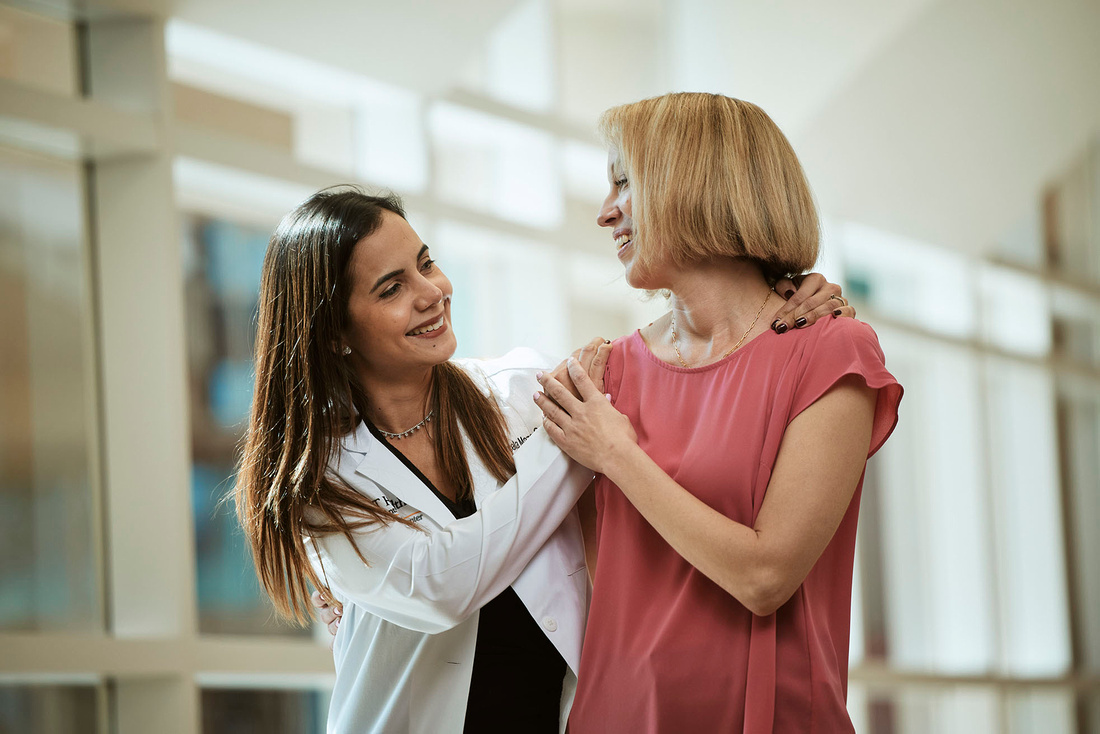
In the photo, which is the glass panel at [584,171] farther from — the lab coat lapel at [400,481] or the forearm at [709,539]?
the forearm at [709,539]

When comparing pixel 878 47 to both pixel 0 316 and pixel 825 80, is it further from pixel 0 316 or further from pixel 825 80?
pixel 0 316

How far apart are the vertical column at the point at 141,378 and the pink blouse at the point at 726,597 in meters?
2.14

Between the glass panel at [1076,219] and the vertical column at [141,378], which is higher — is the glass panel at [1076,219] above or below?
above

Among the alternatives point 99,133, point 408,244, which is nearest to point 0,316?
point 99,133

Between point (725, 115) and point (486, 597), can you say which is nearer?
point (725, 115)

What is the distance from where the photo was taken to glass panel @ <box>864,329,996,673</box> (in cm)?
696

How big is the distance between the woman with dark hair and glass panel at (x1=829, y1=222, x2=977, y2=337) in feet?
16.5

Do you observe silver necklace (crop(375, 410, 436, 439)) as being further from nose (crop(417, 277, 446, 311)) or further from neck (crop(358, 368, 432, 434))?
nose (crop(417, 277, 446, 311))

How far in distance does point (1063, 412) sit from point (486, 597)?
20.4ft

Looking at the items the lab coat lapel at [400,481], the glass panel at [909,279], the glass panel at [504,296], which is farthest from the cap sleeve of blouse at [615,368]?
the glass panel at [909,279]

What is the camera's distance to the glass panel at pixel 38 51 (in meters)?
3.52

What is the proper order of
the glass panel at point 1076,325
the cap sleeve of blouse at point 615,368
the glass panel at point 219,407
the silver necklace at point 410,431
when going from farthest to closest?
the glass panel at point 1076,325, the glass panel at point 219,407, the silver necklace at point 410,431, the cap sleeve of blouse at point 615,368

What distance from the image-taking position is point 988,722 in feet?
22.8

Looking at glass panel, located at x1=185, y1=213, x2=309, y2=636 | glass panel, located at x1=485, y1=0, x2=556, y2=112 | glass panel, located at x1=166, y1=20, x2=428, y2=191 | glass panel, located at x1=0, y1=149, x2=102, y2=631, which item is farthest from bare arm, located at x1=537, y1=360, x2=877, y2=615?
glass panel, located at x1=485, y1=0, x2=556, y2=112
